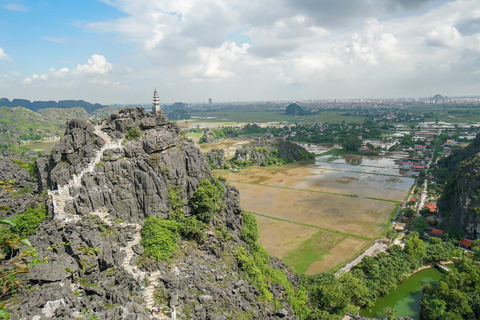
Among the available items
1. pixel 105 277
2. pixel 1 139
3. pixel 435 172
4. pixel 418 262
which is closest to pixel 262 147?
pixel 435 172

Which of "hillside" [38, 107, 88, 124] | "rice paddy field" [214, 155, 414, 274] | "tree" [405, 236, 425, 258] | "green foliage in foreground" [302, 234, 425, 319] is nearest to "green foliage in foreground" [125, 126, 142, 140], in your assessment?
"green foliage in foreground" [302, 234, 425, 319]

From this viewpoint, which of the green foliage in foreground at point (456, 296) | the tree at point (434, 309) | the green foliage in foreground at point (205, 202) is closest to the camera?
Result: the green foliage in foreground at point (456, 296)

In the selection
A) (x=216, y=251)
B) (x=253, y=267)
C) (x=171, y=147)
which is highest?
(x=171, y=147)

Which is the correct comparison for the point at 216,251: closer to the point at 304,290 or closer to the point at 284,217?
the point at 304,290

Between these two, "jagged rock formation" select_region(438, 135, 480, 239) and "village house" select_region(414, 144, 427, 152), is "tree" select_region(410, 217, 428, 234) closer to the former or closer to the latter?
"jagged rock formation" select_region(438, 135, 480, 239)

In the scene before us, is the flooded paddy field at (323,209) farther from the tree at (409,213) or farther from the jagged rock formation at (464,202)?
the jagged rock formation at (464,202)

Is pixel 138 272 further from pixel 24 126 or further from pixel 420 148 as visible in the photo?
pixel 24 126

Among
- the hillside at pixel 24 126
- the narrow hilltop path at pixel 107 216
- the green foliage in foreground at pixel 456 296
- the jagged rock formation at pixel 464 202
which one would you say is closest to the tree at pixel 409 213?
the jagged rock formation at pixel 464 202
